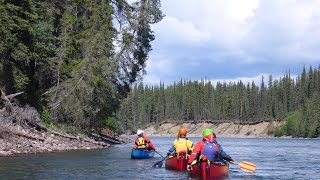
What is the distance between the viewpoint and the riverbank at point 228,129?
169 metres

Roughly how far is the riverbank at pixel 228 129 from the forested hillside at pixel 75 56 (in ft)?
373

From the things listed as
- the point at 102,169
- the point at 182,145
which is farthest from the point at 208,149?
the point at 102,169

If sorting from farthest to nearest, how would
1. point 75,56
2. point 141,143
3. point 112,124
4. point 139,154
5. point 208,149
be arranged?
point 112,124 → point 75,56 → point 141,143 → point 139,154 → point 208,149

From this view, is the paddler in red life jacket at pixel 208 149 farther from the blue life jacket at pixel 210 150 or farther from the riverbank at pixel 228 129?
the riverbank at pixel 228 129

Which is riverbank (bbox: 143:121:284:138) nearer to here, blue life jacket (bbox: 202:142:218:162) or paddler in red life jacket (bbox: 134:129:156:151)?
paddler in red life jacket (bbox: 134:129:156:151)

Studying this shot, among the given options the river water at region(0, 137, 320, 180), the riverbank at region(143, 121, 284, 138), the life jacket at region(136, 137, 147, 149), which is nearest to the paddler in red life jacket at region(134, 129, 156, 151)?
the life jacket at region(136, 137, 147, 149)

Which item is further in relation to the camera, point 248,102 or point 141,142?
point 248,102

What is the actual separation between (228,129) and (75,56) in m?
132

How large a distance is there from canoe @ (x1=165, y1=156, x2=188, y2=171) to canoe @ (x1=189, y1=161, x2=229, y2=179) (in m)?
4.04

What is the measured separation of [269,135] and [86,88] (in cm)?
12028

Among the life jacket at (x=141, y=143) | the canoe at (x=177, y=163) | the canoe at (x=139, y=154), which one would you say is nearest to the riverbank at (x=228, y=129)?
the life jacket at (x=141, y=143)

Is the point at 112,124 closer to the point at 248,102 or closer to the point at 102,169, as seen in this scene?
the point at 102,169

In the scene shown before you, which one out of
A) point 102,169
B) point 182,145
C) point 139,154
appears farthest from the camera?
point 139,154

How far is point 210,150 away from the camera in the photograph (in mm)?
24625
